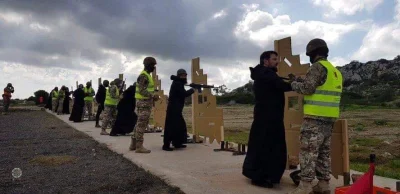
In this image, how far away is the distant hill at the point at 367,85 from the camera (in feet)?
143

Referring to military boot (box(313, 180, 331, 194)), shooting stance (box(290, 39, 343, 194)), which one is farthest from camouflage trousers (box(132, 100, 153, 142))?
military boot (box(313, 180, 331, 194))

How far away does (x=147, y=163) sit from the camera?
7285mm

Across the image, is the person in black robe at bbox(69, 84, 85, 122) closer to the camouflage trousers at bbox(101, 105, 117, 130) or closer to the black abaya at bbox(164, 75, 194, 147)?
the camouflage trousers at bbox(101, 105, 117, 130)

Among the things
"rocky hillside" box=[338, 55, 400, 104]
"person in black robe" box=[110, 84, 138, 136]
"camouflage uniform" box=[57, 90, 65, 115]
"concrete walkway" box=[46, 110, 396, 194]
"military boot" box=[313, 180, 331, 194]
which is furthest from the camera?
"rocky hillside" box=[338, 55, 400, 104]

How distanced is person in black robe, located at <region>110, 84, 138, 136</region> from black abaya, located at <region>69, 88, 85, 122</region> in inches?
299

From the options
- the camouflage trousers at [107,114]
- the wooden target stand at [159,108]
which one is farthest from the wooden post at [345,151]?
the camouflage trousers at [107,114]

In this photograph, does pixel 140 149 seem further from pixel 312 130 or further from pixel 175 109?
pixel 312 130

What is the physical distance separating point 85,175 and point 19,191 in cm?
116

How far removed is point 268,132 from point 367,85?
58.2m

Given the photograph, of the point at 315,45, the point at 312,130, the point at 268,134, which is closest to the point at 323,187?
the point at 312,130

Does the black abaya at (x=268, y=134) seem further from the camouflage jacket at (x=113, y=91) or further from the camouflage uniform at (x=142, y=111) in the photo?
the camouflage jacket at (x=113, y=91)

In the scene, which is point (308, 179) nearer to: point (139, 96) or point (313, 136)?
point (313, 136)

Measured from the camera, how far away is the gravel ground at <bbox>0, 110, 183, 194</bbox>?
5547 millimetres

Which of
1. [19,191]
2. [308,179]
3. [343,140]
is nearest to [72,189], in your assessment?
[19,191]
